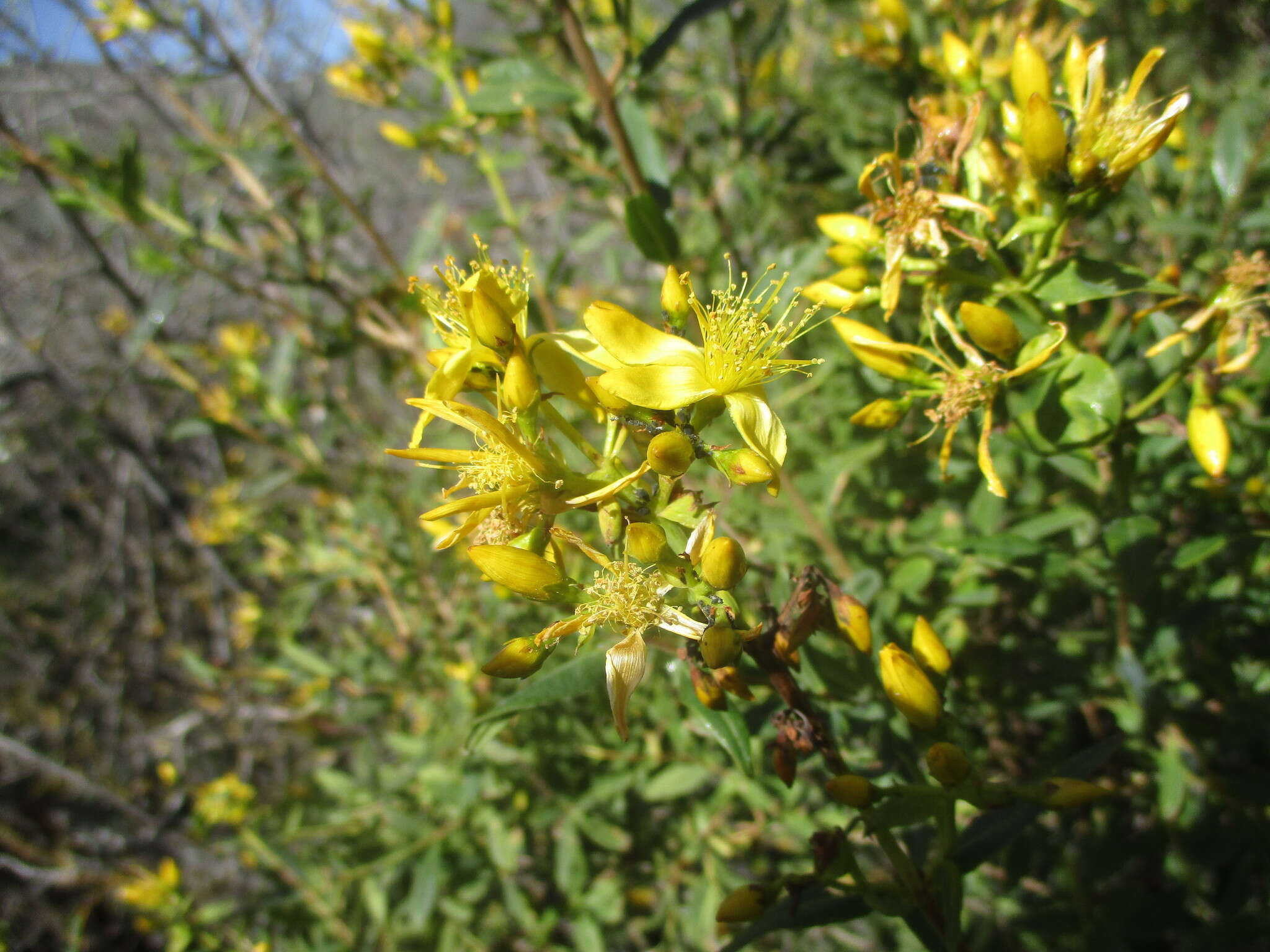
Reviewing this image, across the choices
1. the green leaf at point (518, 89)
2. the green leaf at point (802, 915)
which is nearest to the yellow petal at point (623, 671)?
the green leaf at point (802, 915)

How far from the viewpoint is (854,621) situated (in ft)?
3.54

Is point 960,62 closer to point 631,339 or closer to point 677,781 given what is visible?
point 631,339

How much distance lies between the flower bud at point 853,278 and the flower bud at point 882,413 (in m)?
0.21

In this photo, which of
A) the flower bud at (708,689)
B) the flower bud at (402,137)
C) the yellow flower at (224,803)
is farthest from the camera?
the yellow flower at (224,803)

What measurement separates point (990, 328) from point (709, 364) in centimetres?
41

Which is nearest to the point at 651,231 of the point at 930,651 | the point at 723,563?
the point at 723,563

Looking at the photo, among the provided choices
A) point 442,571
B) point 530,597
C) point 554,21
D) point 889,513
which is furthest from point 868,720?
point 554,21

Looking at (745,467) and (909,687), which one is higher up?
→ (745,467)

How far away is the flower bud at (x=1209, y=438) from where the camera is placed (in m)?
1.16

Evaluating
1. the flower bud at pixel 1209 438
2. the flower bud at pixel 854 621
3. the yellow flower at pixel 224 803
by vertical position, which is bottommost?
the yellow flower at pixel 224 803

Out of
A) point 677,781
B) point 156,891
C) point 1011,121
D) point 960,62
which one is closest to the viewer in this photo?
point 1011,121

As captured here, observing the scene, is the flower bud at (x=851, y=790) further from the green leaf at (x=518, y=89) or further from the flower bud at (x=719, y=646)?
the green leaf at (x=518, y=89)

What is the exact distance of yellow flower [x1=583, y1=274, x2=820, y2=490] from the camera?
0.97 meters

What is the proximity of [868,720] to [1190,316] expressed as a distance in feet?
3.53
